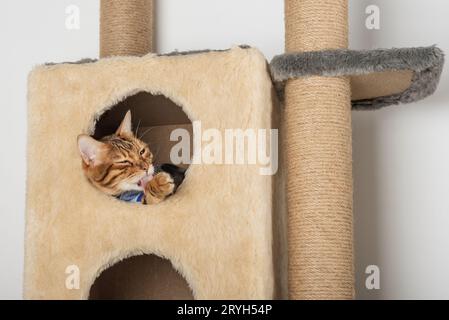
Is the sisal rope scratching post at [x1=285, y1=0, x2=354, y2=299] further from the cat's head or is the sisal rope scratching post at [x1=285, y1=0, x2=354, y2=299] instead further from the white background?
the white background

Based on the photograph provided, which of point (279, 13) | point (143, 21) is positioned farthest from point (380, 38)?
point (143, 21)

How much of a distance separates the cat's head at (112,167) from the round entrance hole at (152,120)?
0.66 feet

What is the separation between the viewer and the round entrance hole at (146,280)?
1.76 metres

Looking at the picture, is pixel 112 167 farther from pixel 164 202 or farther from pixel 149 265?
pixel 149 265

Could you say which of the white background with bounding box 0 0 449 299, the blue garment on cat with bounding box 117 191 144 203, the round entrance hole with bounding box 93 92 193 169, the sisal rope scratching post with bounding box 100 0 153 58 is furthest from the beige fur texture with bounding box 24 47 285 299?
the white background with bounding box 0 0 449 299

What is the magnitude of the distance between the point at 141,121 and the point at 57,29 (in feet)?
2.05

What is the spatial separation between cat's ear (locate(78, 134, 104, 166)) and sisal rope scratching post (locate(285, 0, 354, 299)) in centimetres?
44

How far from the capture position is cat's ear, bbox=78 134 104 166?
138 cm

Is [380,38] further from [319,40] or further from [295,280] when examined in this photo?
[295,280]

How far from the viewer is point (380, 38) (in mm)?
1898

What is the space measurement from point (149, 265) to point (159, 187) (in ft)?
1.64

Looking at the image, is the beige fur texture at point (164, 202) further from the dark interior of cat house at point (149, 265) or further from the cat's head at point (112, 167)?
the dark interior of cat house at point (149, 265)

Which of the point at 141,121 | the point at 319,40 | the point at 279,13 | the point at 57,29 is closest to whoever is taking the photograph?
the point at 319,40

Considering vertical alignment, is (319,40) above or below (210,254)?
above
